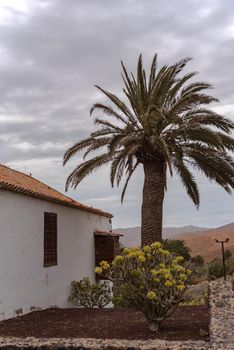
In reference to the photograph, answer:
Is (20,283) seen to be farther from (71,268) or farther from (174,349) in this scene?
Answer: (174,349)

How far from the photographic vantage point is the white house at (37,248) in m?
11.8

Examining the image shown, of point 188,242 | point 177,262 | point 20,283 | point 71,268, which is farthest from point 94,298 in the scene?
point 188,242

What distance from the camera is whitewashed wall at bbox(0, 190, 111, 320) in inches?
464

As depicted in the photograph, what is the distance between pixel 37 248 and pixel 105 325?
4.36m

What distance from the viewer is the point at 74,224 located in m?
17.4

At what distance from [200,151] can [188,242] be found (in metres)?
51.1

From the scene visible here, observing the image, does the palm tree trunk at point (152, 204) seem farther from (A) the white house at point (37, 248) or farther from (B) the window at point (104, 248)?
(B) the window at point (104, 248)

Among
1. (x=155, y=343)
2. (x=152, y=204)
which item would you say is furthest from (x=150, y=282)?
(x=152, y=204)

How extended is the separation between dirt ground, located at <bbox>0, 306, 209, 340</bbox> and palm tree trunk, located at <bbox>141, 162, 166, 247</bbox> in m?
4.17

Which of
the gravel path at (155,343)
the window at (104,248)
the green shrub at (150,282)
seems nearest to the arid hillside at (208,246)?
the window at (104,248)

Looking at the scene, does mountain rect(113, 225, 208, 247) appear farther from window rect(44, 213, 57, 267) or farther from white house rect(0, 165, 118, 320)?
window rect(44, 213, 57, 267)

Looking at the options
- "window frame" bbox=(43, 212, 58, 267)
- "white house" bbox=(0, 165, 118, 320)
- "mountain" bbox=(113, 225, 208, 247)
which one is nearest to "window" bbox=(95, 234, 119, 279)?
"white house" bbox=(0, 165, 118, 320)

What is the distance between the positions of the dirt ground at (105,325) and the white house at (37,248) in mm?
854

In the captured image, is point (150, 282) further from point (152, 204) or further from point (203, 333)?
point (152, 204)
